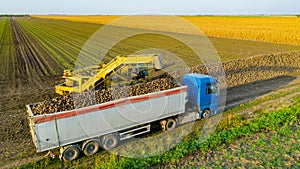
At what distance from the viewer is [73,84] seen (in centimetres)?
1338

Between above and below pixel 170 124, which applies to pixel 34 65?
above

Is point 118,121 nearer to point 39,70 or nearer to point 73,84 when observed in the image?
point 73,84

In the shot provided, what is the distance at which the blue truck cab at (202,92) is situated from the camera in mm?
12432

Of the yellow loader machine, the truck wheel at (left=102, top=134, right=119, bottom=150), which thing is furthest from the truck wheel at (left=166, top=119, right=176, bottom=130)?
the yellow loader machine

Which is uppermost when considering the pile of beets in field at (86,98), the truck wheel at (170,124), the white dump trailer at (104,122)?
the pile of beets in field at (86,98)

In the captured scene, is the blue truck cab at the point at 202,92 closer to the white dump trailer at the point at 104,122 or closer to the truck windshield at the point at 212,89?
the truck windshield at the point at 212,89

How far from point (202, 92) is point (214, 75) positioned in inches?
296

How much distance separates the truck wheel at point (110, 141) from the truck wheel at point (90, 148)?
0.32 m

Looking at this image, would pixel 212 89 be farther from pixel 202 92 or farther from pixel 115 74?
pixel 115 74

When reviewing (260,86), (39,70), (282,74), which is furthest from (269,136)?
(39,70)

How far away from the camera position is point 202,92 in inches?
494

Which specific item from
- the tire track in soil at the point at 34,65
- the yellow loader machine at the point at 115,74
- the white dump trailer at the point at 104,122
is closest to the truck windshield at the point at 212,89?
the white dump trailer at the point at 104,122

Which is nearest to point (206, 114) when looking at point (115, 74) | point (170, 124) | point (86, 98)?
point (170, 124)

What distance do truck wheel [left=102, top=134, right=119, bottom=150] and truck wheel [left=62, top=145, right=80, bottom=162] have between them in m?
1.09
